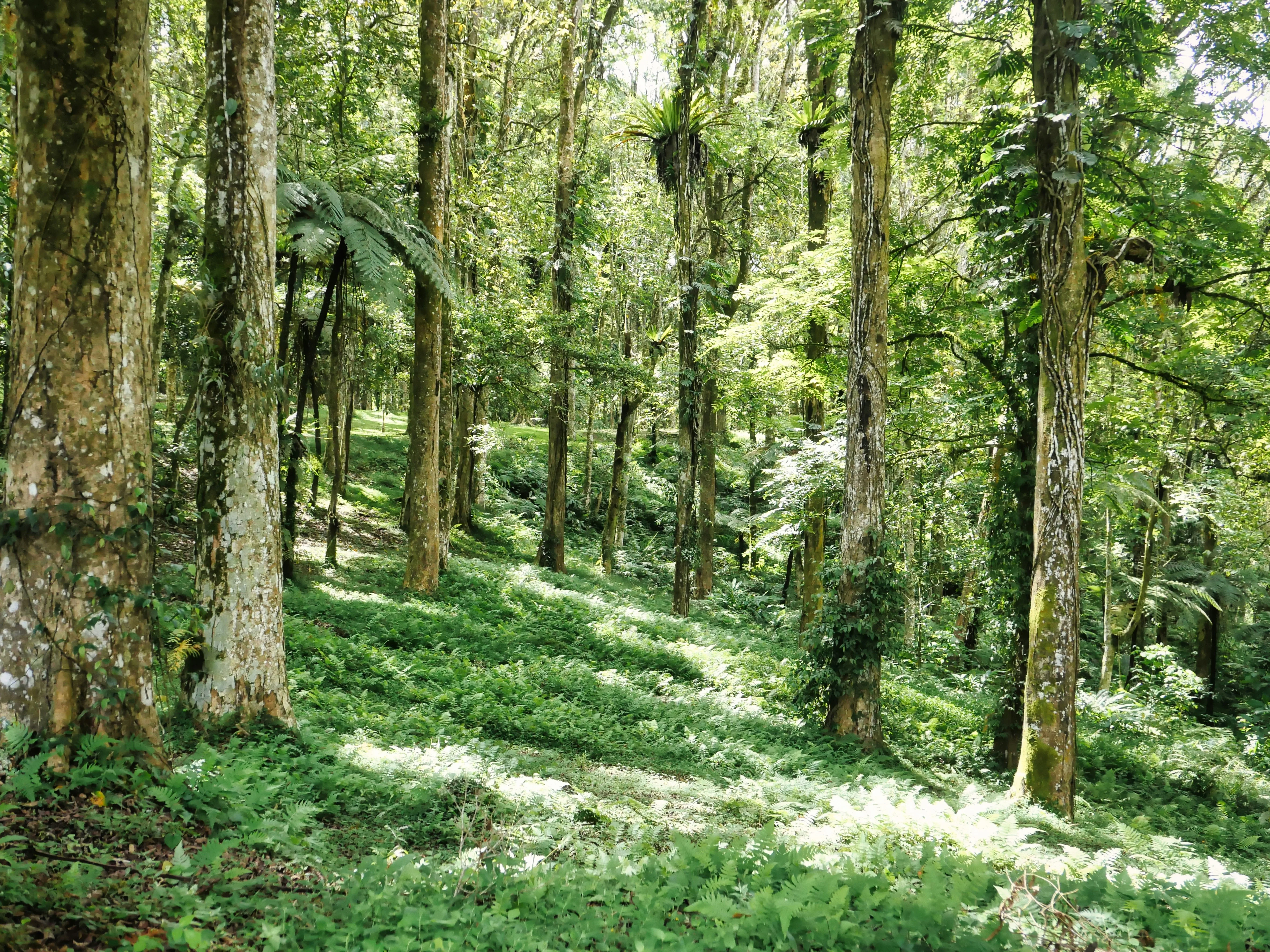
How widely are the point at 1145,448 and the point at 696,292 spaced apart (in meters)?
8.05

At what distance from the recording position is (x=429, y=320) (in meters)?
11.4

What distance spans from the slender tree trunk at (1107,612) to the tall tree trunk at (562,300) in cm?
1232

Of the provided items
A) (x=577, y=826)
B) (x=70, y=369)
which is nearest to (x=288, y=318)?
(x=70, y=369)

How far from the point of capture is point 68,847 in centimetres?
318

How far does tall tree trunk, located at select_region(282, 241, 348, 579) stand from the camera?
951 centimetres

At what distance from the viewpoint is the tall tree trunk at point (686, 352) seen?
562 inches

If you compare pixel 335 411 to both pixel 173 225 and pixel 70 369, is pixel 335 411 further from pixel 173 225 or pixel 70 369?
pixel 70 369

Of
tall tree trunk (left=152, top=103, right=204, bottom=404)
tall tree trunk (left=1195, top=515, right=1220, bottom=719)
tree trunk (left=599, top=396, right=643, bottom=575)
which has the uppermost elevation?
tall tree trunk (left=152, top=103, right=204, bottom=404)

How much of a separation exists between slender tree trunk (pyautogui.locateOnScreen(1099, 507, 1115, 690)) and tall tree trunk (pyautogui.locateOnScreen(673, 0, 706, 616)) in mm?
9329

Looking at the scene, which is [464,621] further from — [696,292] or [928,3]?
[928,3]

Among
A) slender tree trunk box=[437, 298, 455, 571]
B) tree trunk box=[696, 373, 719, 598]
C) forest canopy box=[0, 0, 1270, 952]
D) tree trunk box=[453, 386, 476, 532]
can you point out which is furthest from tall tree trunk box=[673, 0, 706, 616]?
tree trunk box=[453, 386, 476, 532]

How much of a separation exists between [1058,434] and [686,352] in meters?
8.21

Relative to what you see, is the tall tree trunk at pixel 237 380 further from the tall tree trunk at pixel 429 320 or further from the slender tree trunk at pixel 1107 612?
the slender tree trunk at pixel 1107 612

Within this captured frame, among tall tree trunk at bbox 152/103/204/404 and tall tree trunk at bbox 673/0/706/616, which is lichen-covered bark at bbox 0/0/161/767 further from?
tall tree trunk at bbox 673/0/706/616
